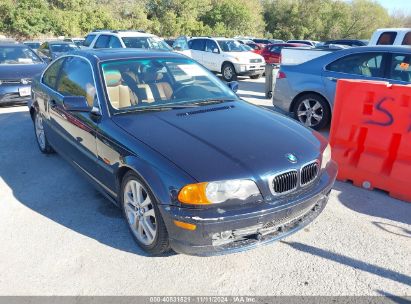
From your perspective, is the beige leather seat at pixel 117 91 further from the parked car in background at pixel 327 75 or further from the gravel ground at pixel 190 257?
the parked car in background at pixel 327 75

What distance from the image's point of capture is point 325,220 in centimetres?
349

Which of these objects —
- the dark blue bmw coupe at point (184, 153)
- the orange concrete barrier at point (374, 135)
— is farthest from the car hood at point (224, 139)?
the orange concrete barrier at point (374, 135)

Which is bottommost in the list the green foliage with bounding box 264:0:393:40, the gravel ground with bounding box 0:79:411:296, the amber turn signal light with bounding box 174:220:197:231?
the green foliage with bounding box 264:0:393:40

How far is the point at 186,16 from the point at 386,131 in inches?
1881

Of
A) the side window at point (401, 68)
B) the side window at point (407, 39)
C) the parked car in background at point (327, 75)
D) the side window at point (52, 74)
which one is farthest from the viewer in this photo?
the side window at point (407, 39)

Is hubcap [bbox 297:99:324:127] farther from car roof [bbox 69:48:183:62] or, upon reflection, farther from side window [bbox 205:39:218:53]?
side window [bbox 205:39:218:53]

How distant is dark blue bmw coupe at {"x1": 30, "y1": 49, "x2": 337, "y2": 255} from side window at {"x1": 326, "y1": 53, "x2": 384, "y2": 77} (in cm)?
286

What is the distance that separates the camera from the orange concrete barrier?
3.87 meters

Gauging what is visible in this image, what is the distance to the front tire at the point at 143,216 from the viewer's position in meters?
2.71

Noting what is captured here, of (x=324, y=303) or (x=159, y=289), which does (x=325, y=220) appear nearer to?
(x=324, y=303)

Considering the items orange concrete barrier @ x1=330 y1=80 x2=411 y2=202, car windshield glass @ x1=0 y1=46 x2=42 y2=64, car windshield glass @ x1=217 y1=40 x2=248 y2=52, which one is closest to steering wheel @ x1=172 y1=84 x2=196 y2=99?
orange concrete barrier @ x1=330 y1=80 x2=411 y2=202

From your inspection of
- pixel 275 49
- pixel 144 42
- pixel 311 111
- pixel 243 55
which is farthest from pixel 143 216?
pixel 275 49

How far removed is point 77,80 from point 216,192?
234cm

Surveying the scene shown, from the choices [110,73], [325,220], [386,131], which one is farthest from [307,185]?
[110,73]
